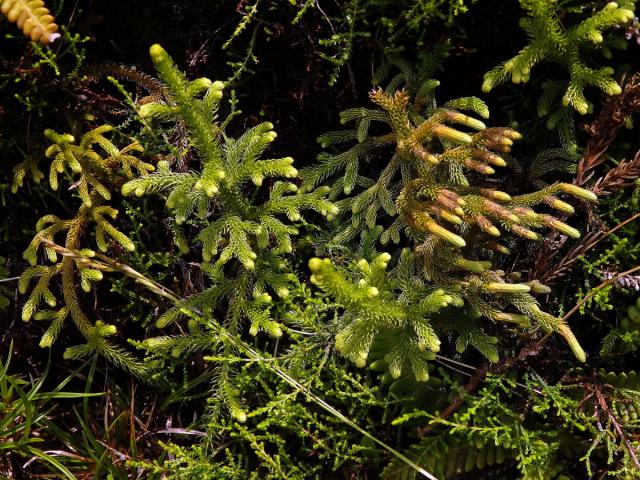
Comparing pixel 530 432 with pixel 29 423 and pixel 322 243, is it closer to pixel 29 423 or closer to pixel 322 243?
pixel 322 243

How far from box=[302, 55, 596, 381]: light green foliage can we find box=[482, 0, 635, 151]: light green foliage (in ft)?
0.64

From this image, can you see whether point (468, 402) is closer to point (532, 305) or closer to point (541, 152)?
point (532, 305)

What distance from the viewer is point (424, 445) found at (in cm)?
243

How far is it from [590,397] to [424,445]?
0.64 metres

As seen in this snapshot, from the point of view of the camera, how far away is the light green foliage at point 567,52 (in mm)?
2141

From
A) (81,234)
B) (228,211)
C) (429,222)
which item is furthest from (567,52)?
(81,234)

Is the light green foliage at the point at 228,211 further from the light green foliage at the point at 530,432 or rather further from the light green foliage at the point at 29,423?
the light green foliage at the point at 530,432

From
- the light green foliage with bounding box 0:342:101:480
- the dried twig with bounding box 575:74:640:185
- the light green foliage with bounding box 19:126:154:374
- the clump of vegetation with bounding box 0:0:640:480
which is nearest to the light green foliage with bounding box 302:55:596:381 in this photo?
the clump of vegetation with bounding box 0:0:640:480

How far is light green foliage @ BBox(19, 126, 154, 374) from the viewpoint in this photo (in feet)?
7.95

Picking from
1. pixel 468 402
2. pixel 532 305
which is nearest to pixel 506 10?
pixel 532 305

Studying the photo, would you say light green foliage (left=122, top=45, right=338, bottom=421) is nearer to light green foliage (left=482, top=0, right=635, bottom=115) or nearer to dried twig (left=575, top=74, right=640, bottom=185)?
light green foliage (left=482, top=0, right=635, bottom=115)

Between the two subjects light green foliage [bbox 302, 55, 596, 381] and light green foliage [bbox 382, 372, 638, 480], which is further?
light green foliage [bbox 382, 372, 638, 480]

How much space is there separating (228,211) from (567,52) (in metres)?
1.31

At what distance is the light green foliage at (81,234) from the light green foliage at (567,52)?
141 cm
